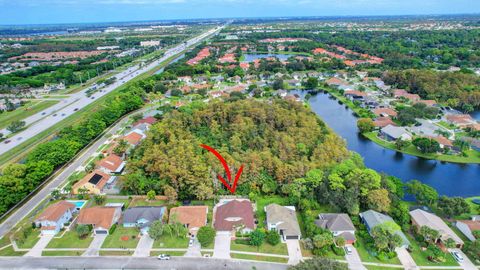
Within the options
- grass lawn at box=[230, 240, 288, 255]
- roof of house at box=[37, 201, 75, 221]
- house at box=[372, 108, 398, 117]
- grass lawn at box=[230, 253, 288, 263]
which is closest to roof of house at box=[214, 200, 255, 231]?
grass lawn at box=[230, 240, 288, 255]

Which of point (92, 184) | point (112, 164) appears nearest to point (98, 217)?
point (92, 184)

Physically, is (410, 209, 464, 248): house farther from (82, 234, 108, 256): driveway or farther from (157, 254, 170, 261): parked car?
(82, 234, 108, 256): driveway

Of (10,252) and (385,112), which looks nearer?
(10,252)

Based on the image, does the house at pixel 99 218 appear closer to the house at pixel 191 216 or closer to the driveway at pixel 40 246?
the driveway at pixel 40 246

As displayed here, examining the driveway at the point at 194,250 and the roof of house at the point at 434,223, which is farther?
the roof of house at the point at 434,223

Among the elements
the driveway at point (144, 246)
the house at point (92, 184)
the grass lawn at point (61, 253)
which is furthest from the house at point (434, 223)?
the house at point (92, 184)

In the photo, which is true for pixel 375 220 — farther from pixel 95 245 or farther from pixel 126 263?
pixel 95 245
